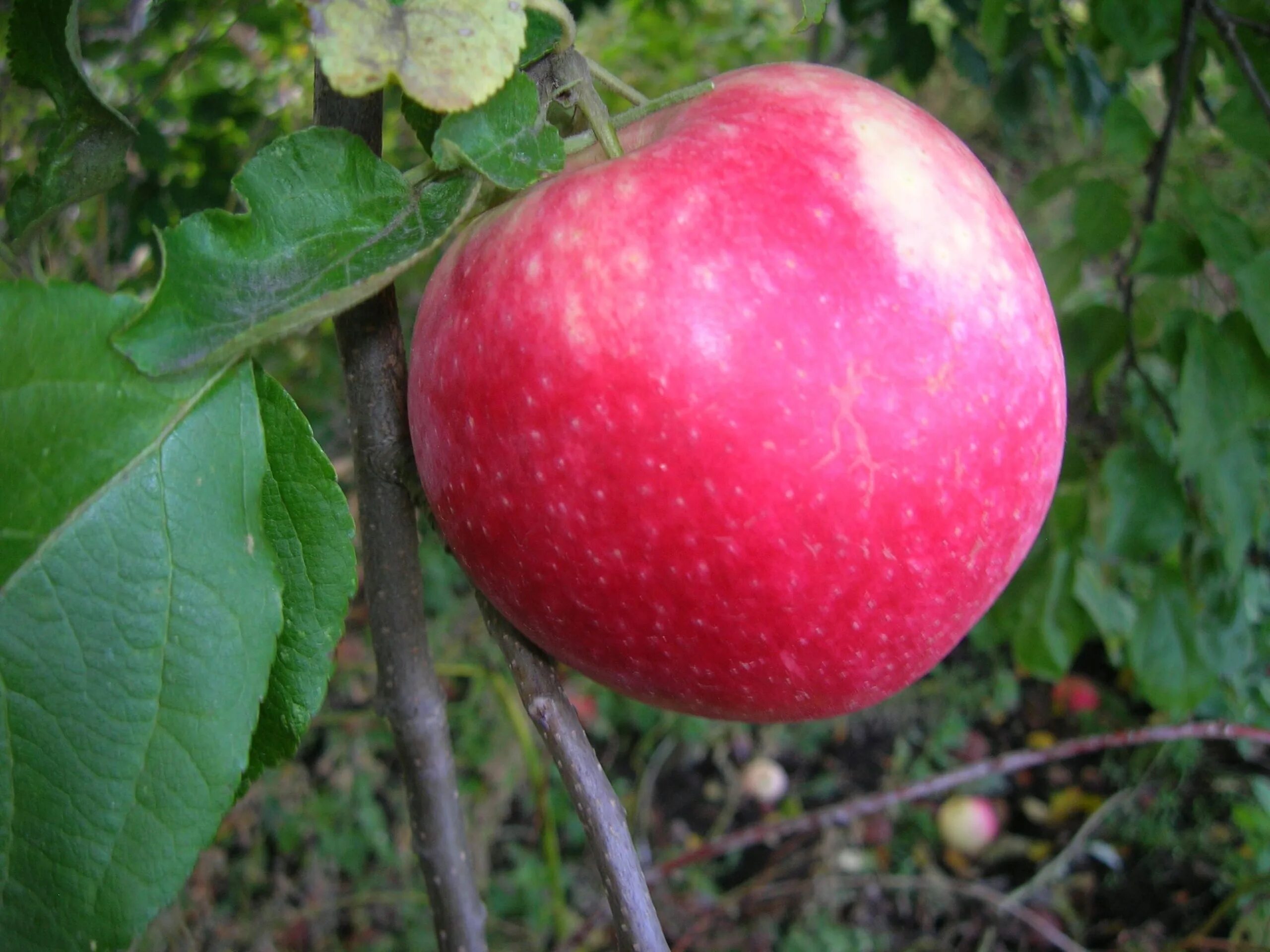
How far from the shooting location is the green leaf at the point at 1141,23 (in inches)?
33.7

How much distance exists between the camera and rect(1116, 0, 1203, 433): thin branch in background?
0.86 m

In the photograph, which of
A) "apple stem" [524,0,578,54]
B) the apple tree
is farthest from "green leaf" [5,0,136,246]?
"apple stem" [524,0,578,54]

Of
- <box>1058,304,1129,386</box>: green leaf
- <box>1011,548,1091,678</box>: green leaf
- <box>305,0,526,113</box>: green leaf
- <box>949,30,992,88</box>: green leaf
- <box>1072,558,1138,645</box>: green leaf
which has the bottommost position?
<box>1072,558,1138,645</box>: green leaf

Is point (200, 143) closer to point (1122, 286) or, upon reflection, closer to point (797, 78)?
point (797, 78)

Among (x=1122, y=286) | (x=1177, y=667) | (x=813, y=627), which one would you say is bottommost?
(x=1177, y=667)

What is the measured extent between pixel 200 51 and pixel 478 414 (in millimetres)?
519

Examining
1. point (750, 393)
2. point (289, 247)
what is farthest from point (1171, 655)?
point (289, 247)

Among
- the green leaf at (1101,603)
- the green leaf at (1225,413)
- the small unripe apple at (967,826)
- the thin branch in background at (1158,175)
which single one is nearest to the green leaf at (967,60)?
the thin branch in background at (1158,175)

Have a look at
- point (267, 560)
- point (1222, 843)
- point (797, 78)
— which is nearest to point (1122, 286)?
point (797, 78)

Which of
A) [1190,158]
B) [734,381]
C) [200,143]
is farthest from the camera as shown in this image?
[1190,158]

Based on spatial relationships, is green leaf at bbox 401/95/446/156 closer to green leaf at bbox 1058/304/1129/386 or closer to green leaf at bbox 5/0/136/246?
green leaf at bbox 5/0/136/246

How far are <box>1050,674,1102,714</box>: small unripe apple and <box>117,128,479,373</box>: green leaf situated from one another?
1.79 m

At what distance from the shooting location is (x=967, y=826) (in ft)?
5.70

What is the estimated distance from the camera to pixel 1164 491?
3.27 feet
